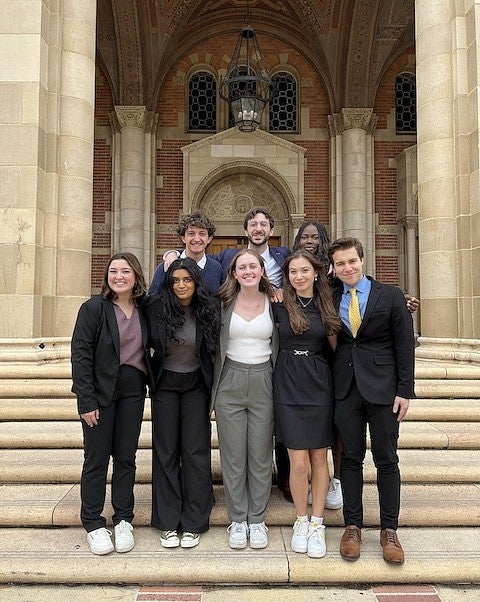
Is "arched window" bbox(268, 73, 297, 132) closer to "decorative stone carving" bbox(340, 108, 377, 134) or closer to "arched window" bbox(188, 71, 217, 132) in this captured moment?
"decorative stone carving" bbox(340, 108, 377, 134)

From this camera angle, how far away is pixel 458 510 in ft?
12.1

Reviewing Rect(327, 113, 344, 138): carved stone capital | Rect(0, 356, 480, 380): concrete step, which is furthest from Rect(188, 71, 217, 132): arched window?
Rect(0, 356, 480, 380): concrete step

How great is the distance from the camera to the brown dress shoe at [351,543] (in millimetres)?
3111

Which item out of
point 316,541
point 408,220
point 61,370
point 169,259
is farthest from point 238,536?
point 408,220

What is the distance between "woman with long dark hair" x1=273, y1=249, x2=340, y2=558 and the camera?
3227mm

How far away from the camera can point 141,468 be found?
13.7 feet

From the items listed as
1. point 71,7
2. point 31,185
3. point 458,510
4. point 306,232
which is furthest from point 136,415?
point 71,7

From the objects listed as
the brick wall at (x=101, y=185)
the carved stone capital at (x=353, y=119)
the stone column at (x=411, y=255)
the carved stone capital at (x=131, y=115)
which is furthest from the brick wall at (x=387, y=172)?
the brick wall at (x=101, y=185)

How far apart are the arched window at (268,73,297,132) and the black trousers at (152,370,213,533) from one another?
37.9 feet

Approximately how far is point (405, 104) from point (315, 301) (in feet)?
40.6

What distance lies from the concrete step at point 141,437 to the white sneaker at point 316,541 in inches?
56.4

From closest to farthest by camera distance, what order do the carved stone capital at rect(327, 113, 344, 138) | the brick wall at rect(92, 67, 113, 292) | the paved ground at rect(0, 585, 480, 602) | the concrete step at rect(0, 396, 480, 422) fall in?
1. the paved ground at rect(0, 585, 480, 602)
2. the concrete step at rect(0, 396, 480, 422)
3. the brick wall at rect(92, 67, 113, 292)
4. the carved stone capital at rect(327, 113, 344, 138)

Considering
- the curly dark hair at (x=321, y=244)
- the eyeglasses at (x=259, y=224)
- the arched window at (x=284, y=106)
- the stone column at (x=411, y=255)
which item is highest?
the arched window at (x=284, y=106)

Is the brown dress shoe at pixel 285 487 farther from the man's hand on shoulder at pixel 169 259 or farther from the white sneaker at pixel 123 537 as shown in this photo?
Result: the man's hand on shoulder at pixel 169 259
